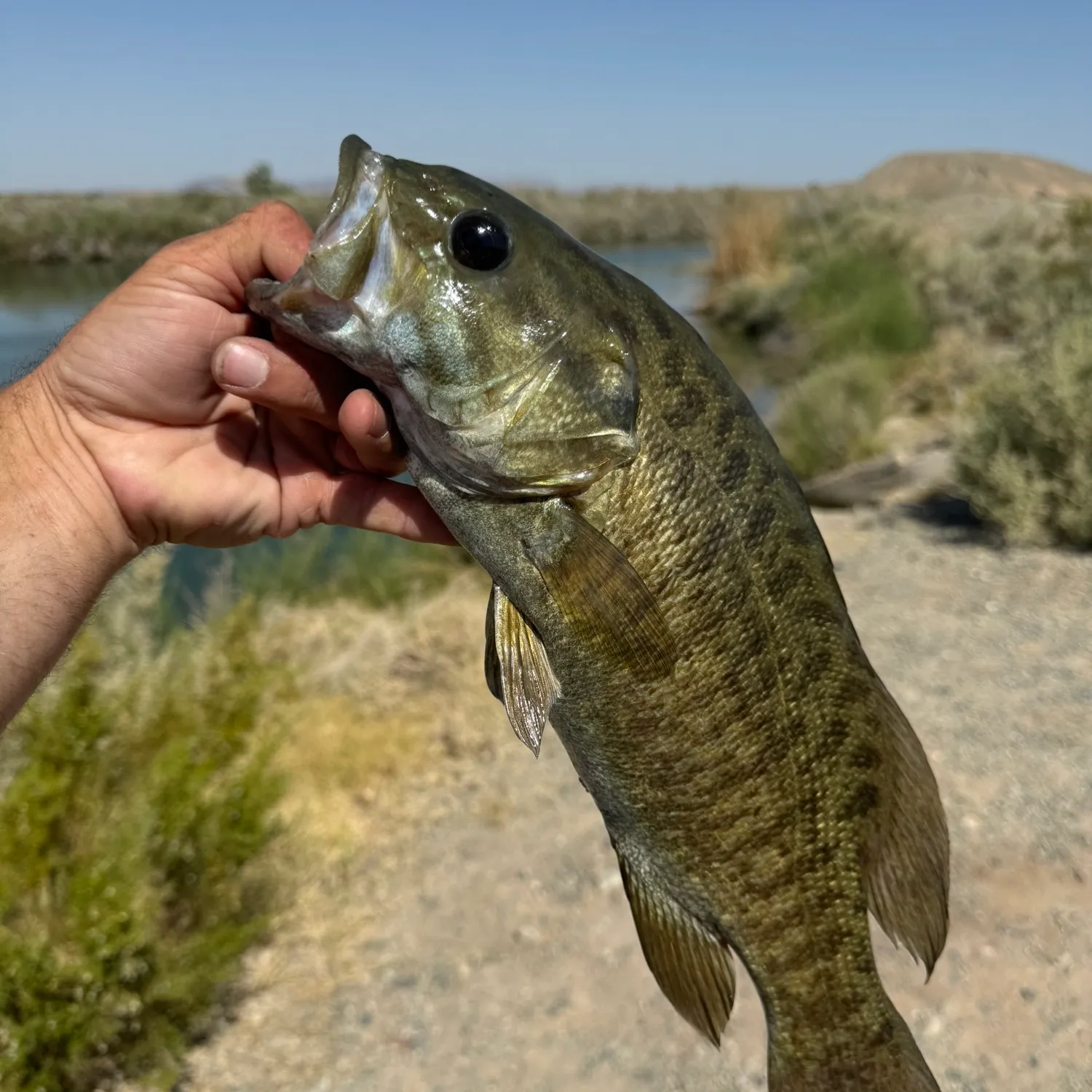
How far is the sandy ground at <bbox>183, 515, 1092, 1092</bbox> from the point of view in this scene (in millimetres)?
4160

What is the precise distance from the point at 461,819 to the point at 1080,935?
3.23 meters

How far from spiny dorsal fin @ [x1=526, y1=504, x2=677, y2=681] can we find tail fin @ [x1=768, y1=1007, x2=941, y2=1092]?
1037 mm

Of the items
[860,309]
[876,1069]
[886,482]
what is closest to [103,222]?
[860,309]

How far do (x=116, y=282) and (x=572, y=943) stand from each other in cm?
2173

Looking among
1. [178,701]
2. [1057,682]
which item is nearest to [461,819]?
[178,701]

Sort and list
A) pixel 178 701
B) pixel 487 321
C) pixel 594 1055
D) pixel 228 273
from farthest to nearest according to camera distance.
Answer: pixel 178 701 → pixel 594 1055 → pixel 228 273 → pixel 487 321

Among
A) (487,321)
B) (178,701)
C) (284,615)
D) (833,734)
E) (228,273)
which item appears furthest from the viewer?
(284,615)

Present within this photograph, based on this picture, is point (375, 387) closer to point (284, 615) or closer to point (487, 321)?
point (487, 321)

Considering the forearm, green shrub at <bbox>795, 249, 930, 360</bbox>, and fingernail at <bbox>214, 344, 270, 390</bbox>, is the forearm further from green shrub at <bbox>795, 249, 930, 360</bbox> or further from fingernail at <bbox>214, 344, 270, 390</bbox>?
green shrub at <bbox>795, 249, 930, 360</bbox>

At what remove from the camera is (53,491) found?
9.30ft

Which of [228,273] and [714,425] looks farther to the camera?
[228,273]

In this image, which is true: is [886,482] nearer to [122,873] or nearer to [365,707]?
[365,707]

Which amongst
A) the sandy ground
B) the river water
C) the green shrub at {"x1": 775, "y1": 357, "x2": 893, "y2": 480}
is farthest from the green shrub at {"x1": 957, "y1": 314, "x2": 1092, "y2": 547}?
the river water

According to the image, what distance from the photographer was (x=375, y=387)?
2.40 meters
